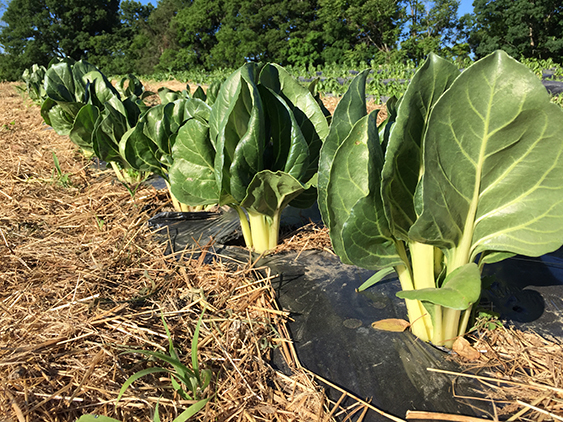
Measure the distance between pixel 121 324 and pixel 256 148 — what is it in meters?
0.95

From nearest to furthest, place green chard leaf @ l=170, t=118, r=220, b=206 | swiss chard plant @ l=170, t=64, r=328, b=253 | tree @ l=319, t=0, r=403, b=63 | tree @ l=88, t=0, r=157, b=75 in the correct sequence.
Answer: swiss chard plant @ l=170, t=64, r=328, b=253 < green chard leaf @ l=170, t=118, r=220, b=206 < tree @ l=319, t=0, r=403, b=63 < tree @ l=88, t=0, r=157, b=75

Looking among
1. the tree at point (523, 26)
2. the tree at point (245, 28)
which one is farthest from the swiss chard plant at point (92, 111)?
the tree at point (523, 26)

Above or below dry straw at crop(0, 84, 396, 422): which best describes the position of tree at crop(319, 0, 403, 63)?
above

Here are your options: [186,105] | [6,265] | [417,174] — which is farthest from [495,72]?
[6,265]

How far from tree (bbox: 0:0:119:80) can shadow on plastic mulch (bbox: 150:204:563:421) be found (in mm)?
46300

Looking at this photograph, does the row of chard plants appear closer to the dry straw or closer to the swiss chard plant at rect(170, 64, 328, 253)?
the swiss chard plant at rect(170, 64, 328, 253)

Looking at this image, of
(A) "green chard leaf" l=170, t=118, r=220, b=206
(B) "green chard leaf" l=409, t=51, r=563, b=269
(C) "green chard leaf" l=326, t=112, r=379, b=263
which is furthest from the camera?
(A) "green chard leaf" l=170, t=118, r=220, b=206

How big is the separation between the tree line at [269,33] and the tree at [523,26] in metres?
0.07

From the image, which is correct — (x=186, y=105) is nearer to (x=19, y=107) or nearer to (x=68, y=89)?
(x=68, y=89)

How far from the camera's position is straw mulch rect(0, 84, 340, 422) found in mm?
1120

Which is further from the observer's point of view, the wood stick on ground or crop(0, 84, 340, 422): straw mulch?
crop(0, 84, 340, 422): straw mulch

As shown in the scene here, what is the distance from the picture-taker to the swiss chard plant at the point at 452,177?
37.4 inches

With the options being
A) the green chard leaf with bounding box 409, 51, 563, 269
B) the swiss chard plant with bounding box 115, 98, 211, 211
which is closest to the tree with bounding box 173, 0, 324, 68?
the swiss chard plant with bounding box 115, 98, 211, 211

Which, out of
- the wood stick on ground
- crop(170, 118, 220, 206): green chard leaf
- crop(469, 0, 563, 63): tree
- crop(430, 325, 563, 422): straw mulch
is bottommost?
the wood stick on ground
